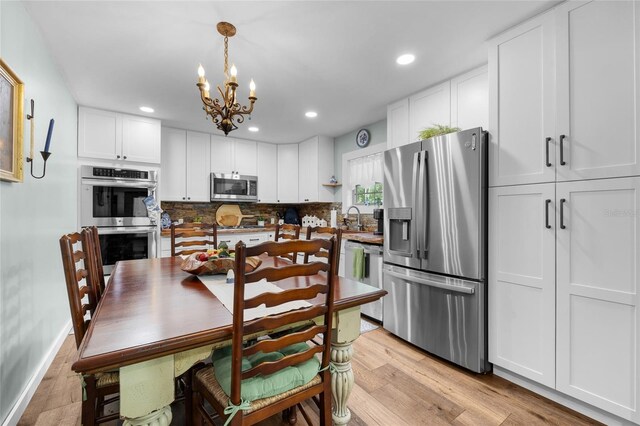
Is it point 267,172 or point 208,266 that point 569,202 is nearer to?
point 208,266

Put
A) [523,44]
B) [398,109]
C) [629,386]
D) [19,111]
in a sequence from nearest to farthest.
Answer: [629,386] → [19,111] → [523,44] → [398,109]

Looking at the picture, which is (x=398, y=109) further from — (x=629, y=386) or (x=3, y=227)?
(x=3, y=227)

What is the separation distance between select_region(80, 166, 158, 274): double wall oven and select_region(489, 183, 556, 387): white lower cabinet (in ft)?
12.2

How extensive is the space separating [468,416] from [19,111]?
318 centimetres

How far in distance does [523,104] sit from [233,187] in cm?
390

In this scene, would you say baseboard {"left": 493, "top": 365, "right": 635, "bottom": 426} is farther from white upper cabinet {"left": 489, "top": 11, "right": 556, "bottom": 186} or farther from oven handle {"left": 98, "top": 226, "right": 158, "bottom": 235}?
oven handle {"left": 98, "top": 226, "right": 158, "bottom": 235}

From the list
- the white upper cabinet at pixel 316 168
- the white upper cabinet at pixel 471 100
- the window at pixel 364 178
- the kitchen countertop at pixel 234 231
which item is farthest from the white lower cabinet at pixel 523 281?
the kitchen countertop at pixel 234 231

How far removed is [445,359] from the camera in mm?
2266

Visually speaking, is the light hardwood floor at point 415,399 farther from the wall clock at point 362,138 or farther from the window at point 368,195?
the wall clock at point 362,138

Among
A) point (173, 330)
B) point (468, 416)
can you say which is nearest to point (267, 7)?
point (173, 330)

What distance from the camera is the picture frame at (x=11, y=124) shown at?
58.2 inches

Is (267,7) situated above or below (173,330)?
above

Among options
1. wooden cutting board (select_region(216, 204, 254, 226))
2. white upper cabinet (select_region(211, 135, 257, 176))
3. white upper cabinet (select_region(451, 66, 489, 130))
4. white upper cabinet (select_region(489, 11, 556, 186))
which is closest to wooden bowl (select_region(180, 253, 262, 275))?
white upper cabinet (select_region(489, 11, 556, 186))

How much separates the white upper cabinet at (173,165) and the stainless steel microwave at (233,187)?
0.44 m
